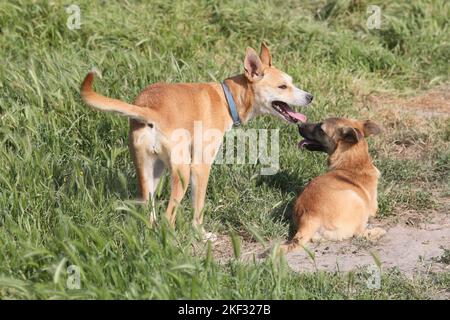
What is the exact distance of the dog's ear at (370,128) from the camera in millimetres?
7586

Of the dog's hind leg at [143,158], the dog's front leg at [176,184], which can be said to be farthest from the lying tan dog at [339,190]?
the dog's hind leg at [143,158]

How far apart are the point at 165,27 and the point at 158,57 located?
1.05 m

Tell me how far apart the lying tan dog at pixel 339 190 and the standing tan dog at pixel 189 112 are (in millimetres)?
413

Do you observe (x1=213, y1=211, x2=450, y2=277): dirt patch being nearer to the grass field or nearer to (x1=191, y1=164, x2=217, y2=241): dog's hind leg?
the grass field

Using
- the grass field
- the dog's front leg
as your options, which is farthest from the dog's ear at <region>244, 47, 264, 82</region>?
the dog's front leg

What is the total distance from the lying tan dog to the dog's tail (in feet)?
4.62

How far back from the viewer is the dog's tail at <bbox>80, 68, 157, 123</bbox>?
626 cm

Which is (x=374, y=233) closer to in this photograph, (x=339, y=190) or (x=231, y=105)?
(x=339, y=190)

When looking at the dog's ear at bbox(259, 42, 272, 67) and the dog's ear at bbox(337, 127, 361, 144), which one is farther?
the dog's ear at bbox(259, 42, 272, 67)

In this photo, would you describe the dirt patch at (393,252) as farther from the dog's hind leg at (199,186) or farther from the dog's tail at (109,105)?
the dog's tail at (109,105)

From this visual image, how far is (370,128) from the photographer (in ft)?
25.0
